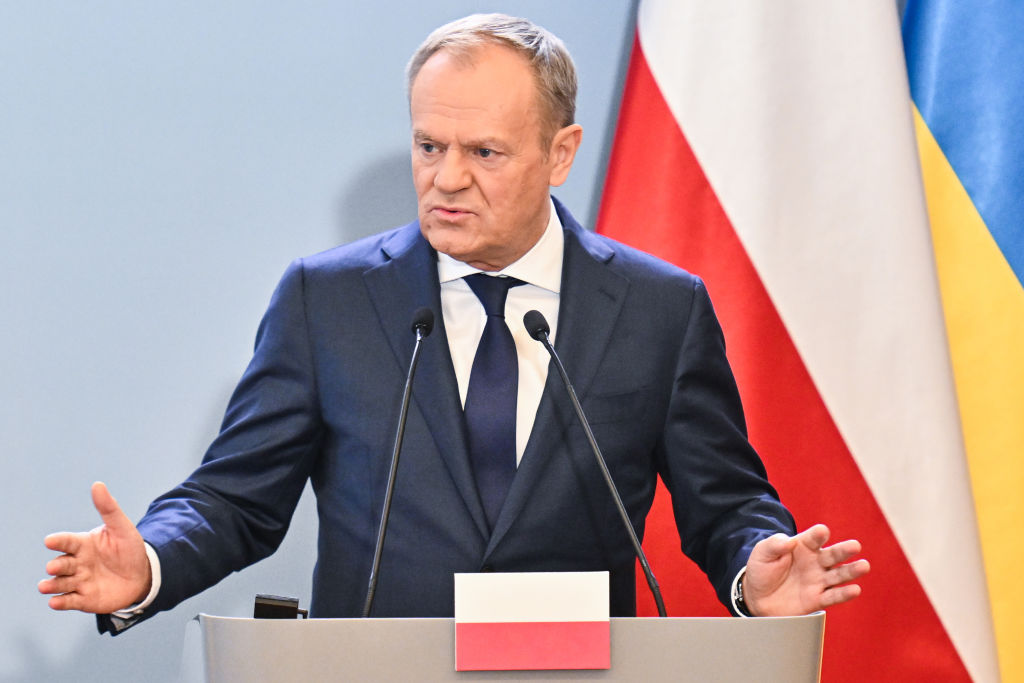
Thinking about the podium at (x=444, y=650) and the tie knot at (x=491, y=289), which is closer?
the podium at (x=444, y=650)

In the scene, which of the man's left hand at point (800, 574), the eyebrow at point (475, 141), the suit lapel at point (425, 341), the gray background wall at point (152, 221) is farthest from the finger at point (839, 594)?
the gray background wall at point (152, 221)

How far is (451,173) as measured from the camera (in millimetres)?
1535

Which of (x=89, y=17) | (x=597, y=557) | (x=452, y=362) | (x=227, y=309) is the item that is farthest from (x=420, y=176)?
(x=89, y=17)

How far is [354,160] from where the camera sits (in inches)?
86.8

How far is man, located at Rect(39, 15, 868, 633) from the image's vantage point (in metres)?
1.53

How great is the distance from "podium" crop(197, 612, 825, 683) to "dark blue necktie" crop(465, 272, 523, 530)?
0.52 m

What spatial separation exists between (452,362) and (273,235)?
0.71 m

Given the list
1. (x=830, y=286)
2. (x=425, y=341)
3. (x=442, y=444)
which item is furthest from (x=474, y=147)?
(x=830, y=286)

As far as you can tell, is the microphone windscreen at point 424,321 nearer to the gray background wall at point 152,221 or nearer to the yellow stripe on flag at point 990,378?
the gray background wall at point 152,221

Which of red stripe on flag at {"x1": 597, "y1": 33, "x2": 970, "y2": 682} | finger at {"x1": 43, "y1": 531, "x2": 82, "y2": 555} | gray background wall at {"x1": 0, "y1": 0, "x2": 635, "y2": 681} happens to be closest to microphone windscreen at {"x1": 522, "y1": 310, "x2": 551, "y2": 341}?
finger at {"x1": 43, "y1": 531, "x2": 82, "y2": 555}

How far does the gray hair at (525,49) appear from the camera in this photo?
1600 mm

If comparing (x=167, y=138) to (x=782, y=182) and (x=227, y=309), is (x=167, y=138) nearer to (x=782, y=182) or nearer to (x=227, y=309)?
(x=227, y=309)

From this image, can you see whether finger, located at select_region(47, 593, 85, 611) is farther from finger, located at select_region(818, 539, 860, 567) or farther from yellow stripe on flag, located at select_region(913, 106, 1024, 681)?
yellow stripe on flag, located at select_region(913, 106, 1024, 681)

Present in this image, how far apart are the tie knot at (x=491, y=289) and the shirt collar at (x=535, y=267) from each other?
0.01 metres
